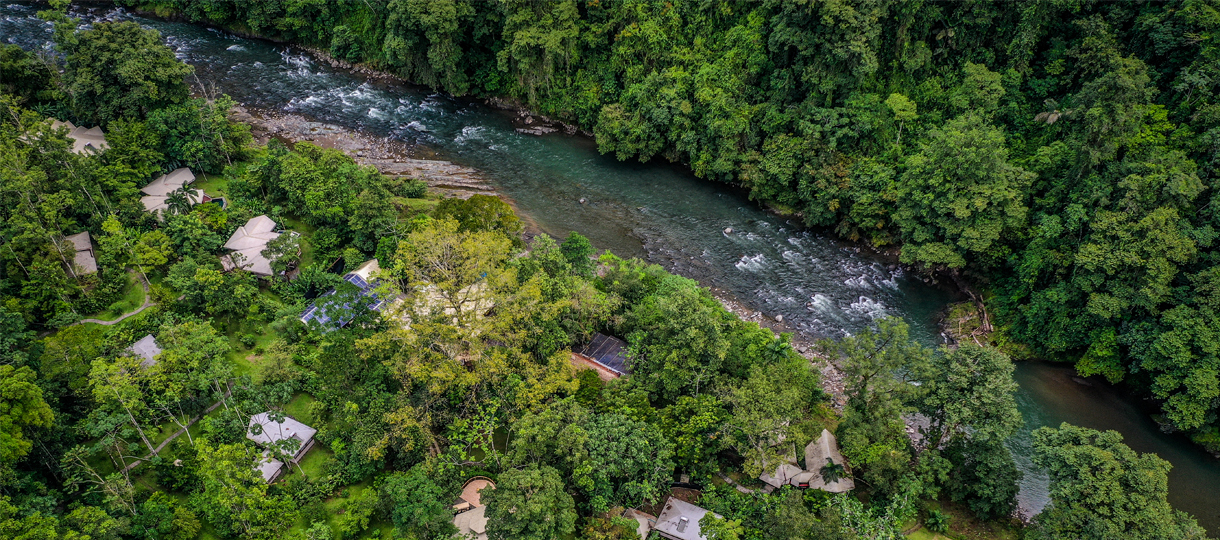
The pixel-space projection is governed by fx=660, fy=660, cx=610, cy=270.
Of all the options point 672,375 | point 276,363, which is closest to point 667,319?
point 672,375

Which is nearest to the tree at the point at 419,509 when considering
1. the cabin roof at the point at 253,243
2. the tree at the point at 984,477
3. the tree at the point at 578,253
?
the tree at the point at 578,253

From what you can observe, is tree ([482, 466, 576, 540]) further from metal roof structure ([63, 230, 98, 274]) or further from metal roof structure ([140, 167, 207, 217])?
metal roof structure ([140, 167, 207, 217])

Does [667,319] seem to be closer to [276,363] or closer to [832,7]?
[276,363]

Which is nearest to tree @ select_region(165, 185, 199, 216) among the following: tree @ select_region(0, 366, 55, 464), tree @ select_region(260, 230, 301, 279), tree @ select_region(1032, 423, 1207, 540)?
tree @ select_region(260, 230, 301, 279)

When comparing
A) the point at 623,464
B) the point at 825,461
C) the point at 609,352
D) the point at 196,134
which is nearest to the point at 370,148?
the point at 196,134

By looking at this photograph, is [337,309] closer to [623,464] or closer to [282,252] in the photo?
[282,252]
